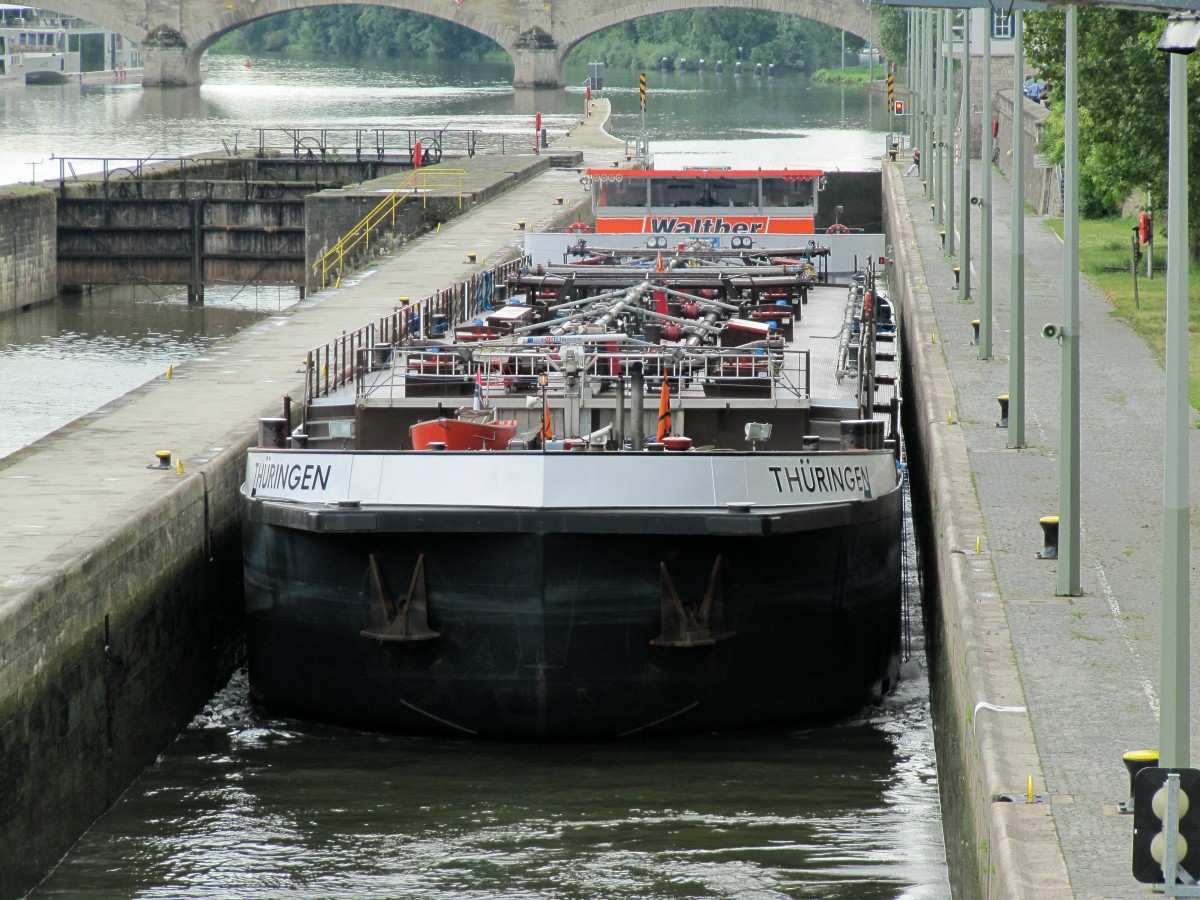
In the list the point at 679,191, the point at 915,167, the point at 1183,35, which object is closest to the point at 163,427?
the point at 1183,35

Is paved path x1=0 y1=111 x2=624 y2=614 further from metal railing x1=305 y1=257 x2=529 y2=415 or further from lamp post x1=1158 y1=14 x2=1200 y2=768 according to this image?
lamp post x1=1158 y1=14 x2=1200 y2=768

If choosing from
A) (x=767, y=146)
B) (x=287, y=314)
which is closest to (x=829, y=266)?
(x=287, y=314)

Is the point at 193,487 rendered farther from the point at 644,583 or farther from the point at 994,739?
the point at 994,739

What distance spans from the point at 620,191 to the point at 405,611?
64.1 feet

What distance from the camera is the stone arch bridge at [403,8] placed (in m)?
117

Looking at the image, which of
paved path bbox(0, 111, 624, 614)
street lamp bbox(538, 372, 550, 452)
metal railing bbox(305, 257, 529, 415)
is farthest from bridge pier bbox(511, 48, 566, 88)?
street lamp bbox(538, 372, 550, 452)

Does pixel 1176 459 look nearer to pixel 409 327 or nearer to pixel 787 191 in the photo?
pixel 409 327

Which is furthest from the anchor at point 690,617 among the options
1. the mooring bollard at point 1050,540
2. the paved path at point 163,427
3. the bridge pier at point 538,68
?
the bridge pier at point 538,68

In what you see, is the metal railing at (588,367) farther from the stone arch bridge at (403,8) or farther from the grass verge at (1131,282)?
the stone arch bridge at (403,8)

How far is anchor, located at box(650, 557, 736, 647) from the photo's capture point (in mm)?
13781

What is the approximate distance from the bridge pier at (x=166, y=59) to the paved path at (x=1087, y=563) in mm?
100250

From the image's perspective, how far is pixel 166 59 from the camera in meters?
121

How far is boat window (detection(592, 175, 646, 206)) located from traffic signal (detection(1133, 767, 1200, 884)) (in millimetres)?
25437

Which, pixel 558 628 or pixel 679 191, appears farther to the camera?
pixel 679 191
